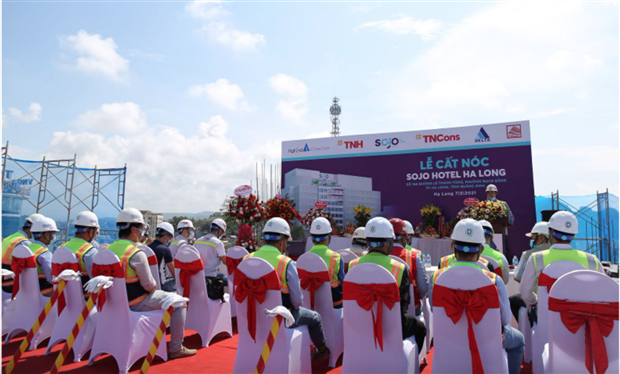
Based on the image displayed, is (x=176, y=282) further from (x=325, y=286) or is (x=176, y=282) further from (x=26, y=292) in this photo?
(x=325, y=286)

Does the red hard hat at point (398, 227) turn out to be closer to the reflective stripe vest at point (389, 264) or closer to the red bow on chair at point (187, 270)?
the reflective stripe vest at point (389, 264)

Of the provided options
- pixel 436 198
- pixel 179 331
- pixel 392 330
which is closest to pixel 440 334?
pixel 392 330

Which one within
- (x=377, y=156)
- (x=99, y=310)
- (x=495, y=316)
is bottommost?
(x=99, y=310)

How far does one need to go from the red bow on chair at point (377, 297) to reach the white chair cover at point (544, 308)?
48.1 inches

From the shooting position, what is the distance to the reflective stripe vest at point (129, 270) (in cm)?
354

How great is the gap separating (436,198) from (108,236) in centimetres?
978

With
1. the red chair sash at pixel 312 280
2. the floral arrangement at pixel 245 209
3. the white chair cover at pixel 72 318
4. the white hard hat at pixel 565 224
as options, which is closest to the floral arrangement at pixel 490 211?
the floral arrangement at pixel 245 209

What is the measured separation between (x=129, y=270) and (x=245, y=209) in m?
4.42

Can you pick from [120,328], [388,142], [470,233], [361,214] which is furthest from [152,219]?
[470,233]

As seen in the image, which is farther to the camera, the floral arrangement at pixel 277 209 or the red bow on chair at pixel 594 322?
the floral arrangement at pixel 277 209

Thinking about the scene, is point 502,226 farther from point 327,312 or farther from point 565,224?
point 327,312

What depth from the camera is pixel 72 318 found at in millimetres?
4008

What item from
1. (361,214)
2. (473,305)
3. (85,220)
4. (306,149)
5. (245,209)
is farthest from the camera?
(306,149)

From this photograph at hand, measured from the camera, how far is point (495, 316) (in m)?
2.36
